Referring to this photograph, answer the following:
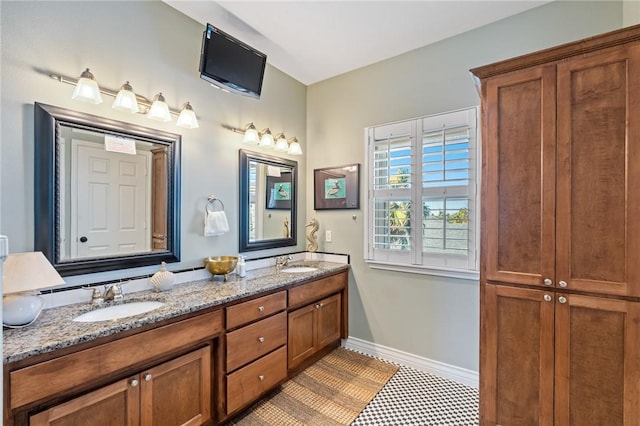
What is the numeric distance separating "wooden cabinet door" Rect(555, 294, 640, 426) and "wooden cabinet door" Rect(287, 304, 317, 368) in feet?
5.38

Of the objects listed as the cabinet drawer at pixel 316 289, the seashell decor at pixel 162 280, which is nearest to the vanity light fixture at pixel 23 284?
the seashell decor at pixel 162 280

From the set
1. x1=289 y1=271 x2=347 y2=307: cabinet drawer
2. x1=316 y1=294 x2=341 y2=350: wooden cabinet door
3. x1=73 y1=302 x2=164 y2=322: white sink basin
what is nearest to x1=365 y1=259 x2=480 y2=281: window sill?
x1=289 y1=271 x2=347 y2=307: cabinet drawer

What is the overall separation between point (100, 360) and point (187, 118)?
1.54 meters

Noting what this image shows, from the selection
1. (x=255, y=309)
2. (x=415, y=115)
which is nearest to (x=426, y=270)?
(x=415, y=115)

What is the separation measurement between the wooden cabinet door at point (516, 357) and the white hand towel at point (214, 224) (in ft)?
6.11

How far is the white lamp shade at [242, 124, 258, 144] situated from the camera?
263 cm

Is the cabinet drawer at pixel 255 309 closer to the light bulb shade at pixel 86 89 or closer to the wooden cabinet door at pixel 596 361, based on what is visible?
the light bulb shade at pixel 86 89

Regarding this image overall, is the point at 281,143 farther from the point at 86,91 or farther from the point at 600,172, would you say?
the point at 600,172

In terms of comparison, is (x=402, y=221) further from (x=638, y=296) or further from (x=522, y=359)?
(x=638, y=296)

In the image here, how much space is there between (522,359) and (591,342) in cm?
31

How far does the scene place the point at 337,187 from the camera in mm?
3137

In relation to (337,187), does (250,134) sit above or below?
above

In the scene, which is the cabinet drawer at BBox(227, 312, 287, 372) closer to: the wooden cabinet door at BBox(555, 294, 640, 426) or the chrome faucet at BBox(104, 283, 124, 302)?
the chrome faucet at BBox(104, 283, 124, 302)

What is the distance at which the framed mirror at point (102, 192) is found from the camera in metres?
1.61
